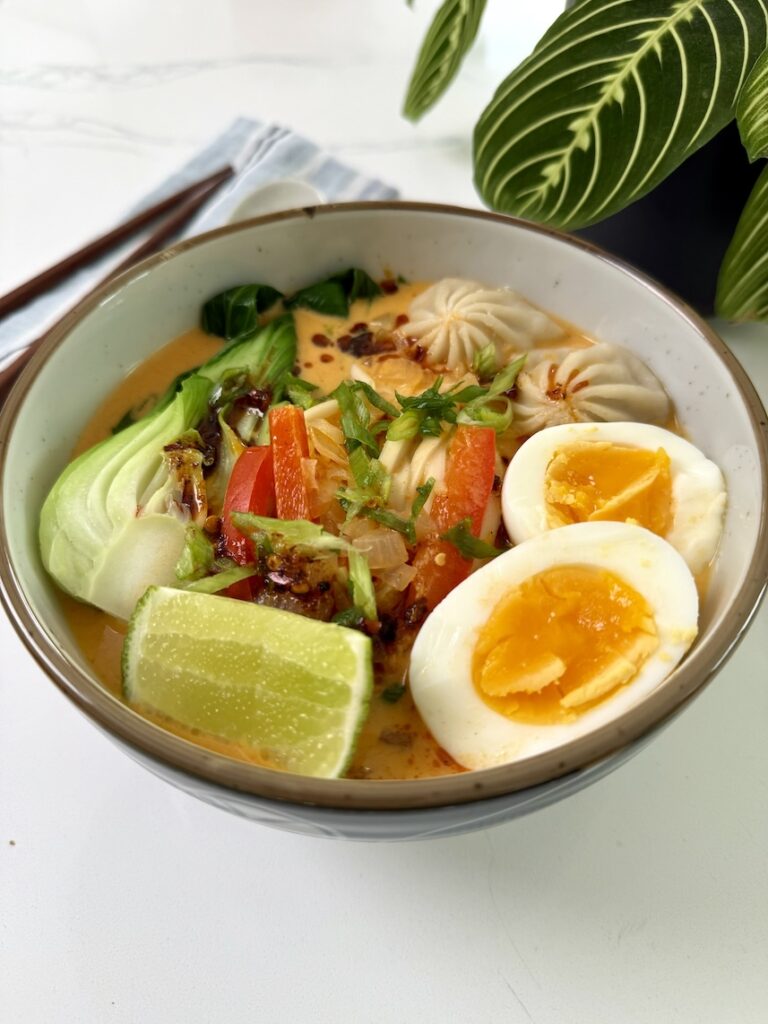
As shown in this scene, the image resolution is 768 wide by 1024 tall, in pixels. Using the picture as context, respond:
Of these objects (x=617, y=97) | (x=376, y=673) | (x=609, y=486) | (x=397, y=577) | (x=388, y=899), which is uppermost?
(x=617, y=97)

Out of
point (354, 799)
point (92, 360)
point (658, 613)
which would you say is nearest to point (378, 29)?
point (92, 360)

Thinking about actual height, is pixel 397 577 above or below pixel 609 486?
below

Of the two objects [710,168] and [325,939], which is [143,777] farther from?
[710,168]

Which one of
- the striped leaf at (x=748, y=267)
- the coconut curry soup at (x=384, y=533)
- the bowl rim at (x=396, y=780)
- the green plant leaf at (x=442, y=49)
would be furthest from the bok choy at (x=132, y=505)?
the striped leaf at (x=748, y=267)

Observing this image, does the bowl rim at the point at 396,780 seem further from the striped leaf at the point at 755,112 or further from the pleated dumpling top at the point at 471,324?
the pleated dumpling top at the point at 471,324

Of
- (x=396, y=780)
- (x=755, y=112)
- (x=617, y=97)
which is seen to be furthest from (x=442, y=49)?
(x=396, y=780)

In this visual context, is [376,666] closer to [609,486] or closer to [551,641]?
[551,641]

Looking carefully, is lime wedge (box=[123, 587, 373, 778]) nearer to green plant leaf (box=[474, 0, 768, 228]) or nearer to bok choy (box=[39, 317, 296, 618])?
bok choy (box=[39, 317, 296, 618])
